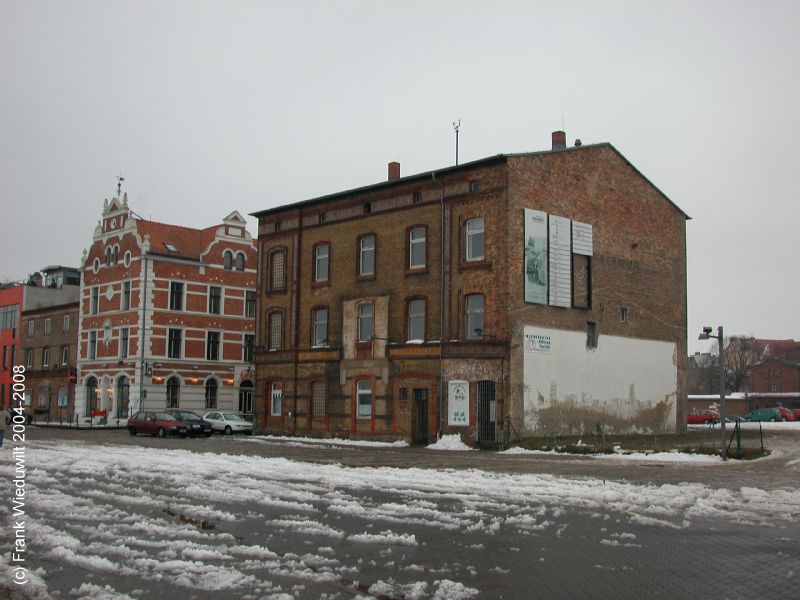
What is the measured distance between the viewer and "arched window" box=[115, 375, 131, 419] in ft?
186

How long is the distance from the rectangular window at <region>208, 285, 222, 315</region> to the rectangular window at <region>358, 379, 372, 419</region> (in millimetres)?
23331

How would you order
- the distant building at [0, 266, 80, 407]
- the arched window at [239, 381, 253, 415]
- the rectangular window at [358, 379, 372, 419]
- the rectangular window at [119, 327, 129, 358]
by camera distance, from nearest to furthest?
the rectangular window at [358, 379, 372, 419] < the rectangular window at [119, 327, 129, 358] < the arched window at [239, 381, 253, 415] < the distant building at [0, 266, 80, 407]

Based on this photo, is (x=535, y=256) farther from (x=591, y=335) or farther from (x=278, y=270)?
(x=278, y=270)

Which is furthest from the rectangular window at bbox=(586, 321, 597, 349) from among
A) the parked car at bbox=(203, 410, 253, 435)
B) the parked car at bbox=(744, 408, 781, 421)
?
the parked car at bbox=(744, 408, 781, 421)

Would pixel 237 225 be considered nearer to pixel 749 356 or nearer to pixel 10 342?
pixel 10 342

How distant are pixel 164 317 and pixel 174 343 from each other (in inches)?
75.5

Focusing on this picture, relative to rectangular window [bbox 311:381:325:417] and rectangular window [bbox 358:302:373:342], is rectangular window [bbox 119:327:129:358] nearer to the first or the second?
rectangular window [bbox 311:381:325:417]

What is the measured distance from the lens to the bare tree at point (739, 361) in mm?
121019

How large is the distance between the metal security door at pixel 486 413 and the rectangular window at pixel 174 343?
2940 cm

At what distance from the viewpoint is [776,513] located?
575 inches

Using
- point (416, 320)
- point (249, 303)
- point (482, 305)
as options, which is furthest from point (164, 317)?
point (482, 305)

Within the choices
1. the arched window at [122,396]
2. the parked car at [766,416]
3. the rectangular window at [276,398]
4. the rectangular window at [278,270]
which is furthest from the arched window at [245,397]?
the parked car at [766,416]

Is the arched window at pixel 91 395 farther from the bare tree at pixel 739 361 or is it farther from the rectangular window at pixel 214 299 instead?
the bare tree at pixel 739 361

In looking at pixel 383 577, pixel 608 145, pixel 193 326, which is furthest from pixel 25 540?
pixel 193 326
